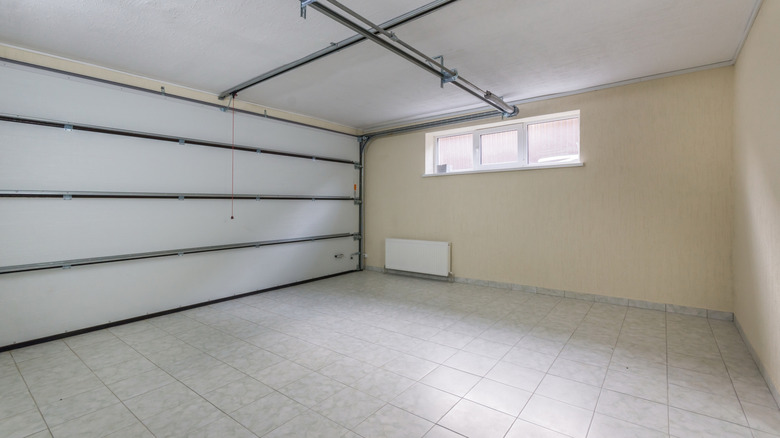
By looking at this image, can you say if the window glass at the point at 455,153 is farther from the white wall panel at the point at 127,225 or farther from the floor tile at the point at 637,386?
the floor tile at the point at 637,386

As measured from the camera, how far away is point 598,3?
2.38 metres

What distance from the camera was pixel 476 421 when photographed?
1.91 metres

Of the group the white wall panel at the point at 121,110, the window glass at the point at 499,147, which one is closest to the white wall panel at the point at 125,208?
the white wall panel at the point at 121,110

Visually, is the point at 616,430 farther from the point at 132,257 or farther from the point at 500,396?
the point at 132,257

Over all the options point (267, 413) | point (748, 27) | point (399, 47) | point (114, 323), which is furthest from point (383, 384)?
point (748, 27)

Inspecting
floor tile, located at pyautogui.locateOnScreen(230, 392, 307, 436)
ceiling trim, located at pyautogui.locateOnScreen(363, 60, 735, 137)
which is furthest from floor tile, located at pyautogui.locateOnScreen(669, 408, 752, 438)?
ceiling trim, located at pyautogui.locateOnScreen(363, 60, 735, 137)

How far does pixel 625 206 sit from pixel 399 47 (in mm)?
3241

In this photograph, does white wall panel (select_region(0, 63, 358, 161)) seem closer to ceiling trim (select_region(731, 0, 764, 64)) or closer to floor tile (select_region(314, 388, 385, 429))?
floor tile (select_region(314, 388, 385, 429))

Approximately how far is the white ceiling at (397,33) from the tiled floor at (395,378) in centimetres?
269

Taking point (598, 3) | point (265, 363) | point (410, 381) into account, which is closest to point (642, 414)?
point (410, 381)

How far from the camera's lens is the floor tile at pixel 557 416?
184 centimetres

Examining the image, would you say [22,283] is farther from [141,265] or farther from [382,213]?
[382,213]

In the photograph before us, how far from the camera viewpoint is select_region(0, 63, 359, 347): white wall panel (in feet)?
9.77

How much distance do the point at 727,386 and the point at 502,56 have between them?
3151mm
